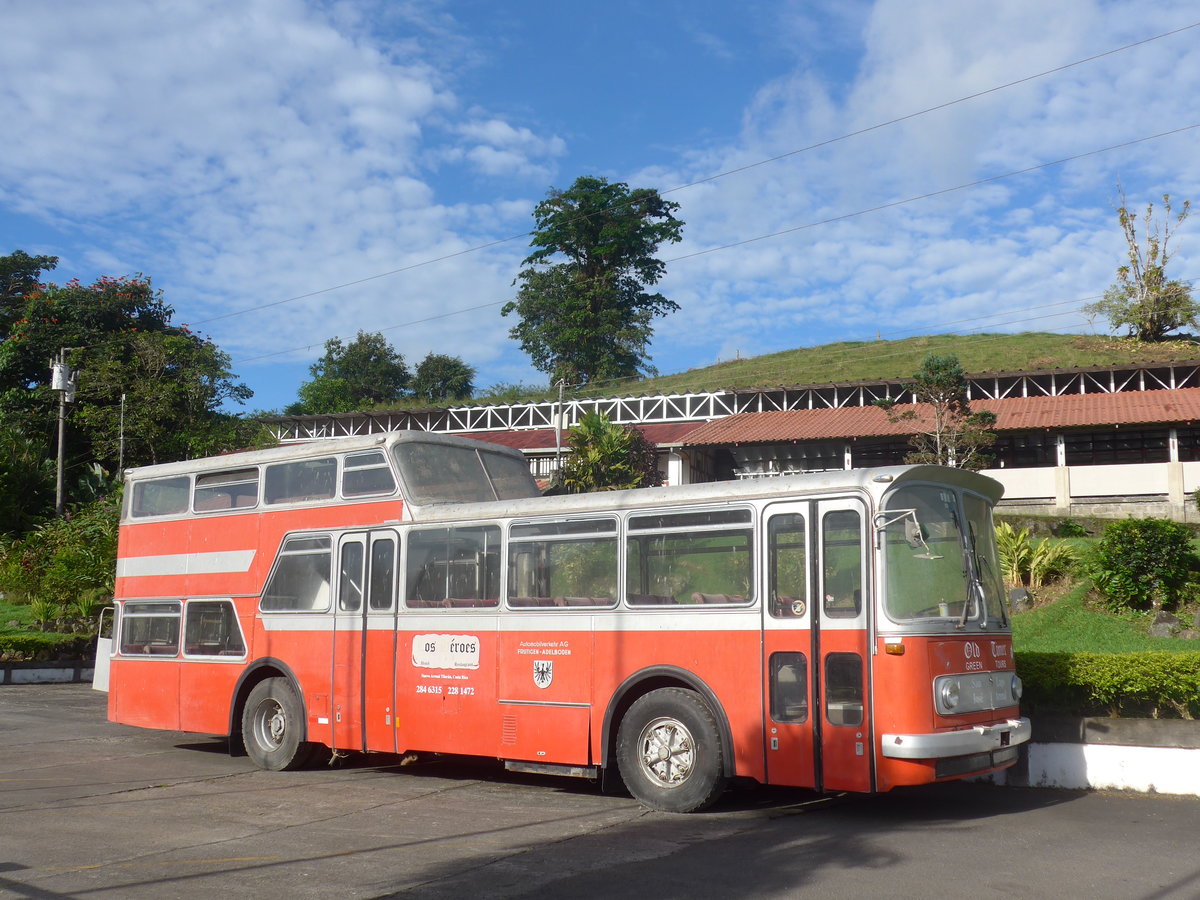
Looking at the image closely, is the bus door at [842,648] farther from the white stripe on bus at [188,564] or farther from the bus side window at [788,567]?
the white stripe on bus at [188,564]

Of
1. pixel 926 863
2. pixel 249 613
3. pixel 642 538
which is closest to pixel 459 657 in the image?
pixel 642 538

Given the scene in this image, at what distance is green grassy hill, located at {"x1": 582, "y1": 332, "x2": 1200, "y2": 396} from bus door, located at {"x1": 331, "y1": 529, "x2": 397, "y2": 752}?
32.0 meters

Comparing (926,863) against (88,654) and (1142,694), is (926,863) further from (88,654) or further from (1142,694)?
(88,654)

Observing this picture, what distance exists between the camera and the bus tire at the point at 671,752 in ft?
29.1

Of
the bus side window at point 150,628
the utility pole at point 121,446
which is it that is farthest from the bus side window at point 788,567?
the utility pole at point 121,446

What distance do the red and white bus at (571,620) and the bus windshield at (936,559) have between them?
2 cm

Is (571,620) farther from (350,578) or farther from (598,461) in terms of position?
(598,461)

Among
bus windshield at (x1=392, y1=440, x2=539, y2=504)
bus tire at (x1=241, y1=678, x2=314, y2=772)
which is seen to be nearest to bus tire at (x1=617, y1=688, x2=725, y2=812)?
bus windshield at (x1=392, y1=440, x2=539, y2=504)

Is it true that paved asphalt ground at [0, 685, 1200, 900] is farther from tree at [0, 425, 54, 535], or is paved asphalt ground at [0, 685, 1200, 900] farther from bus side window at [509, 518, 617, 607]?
tree at [0, 425, 54, 535]

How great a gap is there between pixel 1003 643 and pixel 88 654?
22834mm

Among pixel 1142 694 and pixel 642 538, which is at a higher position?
pixel 642 538

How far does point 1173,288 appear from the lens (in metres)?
51.8

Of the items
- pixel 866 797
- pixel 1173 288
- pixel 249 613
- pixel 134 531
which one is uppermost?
pixel 1173 288

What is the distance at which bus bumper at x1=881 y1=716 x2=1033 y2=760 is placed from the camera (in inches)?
311
